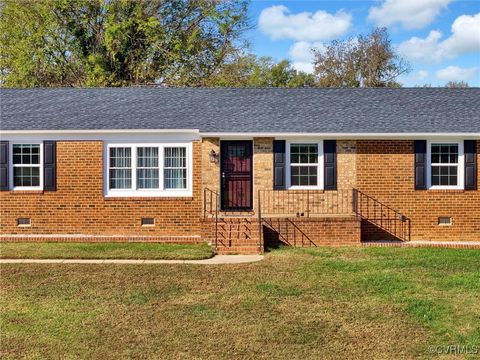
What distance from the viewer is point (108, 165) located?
15.2m

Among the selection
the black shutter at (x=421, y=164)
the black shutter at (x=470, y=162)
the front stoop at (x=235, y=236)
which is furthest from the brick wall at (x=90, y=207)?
the black shutter at (x=470, y=162)

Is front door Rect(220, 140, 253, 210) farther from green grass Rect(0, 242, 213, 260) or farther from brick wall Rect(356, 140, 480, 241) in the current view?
brick wall Rect(356, 140, 480, 241)

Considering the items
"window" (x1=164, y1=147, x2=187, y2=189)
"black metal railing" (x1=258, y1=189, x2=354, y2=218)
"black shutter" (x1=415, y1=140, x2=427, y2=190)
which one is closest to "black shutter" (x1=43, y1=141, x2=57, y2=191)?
"window" (x1=164, y1=147, x2=187, y2=189)

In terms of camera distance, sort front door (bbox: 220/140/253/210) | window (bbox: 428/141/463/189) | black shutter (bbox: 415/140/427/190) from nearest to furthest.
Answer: black shutter (bbox: 415/140/427/190) → window (bbox: 428/141/463/189) → front door (bbox: 220/140/253/210)

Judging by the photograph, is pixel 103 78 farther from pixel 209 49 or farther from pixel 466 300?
pixel 466 300

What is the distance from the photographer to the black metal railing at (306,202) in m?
15.0

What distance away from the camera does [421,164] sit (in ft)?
49.1

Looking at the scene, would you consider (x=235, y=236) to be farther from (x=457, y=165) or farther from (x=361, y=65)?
(x=361, y=65)

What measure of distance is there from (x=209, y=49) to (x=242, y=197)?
21.0 m

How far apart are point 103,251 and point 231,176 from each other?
4522mm

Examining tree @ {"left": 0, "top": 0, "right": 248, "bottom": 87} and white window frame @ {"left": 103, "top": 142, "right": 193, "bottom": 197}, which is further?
tree @ {"left": 0, "top": 0, "right": 248, "bottom": 87}

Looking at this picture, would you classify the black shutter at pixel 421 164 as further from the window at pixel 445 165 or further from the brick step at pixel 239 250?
the brick step at pixel 239 250

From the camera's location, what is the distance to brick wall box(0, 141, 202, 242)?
15.1m

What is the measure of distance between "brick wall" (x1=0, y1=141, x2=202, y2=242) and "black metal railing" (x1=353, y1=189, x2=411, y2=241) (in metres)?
4.63
